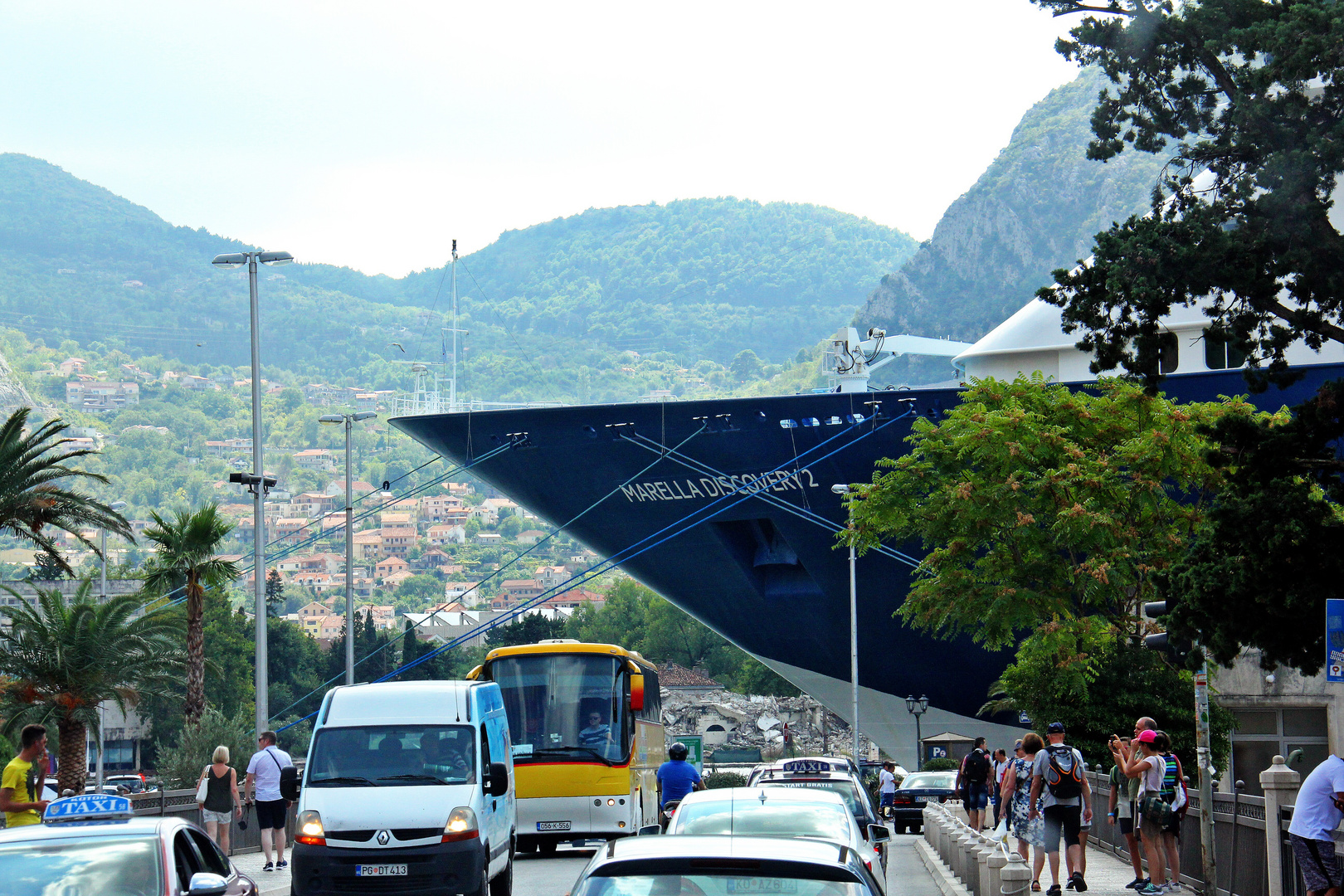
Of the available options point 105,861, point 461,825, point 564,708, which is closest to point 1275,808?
point 461,825

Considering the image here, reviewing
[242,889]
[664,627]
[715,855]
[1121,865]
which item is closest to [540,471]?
[1121,865]

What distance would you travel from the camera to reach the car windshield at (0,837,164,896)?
6.79 m

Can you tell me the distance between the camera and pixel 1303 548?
1184cm

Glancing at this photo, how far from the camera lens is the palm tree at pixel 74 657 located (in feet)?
102

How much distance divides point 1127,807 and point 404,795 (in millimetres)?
6668

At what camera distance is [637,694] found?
19953 millimetres

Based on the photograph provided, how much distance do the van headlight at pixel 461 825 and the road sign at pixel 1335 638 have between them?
21.8ft

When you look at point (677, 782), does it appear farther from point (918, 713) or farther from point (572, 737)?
point (918, 713)

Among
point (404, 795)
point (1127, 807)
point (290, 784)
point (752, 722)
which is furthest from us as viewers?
point (752, 722)

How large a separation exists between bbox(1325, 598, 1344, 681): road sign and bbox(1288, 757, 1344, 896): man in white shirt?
56 cm

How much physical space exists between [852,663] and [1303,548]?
82.8 feet

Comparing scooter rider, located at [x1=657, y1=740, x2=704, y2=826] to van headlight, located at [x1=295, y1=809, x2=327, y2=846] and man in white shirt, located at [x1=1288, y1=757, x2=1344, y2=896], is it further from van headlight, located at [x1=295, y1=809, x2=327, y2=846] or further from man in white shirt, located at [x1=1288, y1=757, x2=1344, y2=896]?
man in white shirt, located at [x1=1288, y1=757, x2=1344, y2=896]

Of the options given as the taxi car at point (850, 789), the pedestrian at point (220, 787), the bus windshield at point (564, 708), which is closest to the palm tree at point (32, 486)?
the pedestrian at point (220, 787)

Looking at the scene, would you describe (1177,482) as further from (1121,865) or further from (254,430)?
(254,430)
